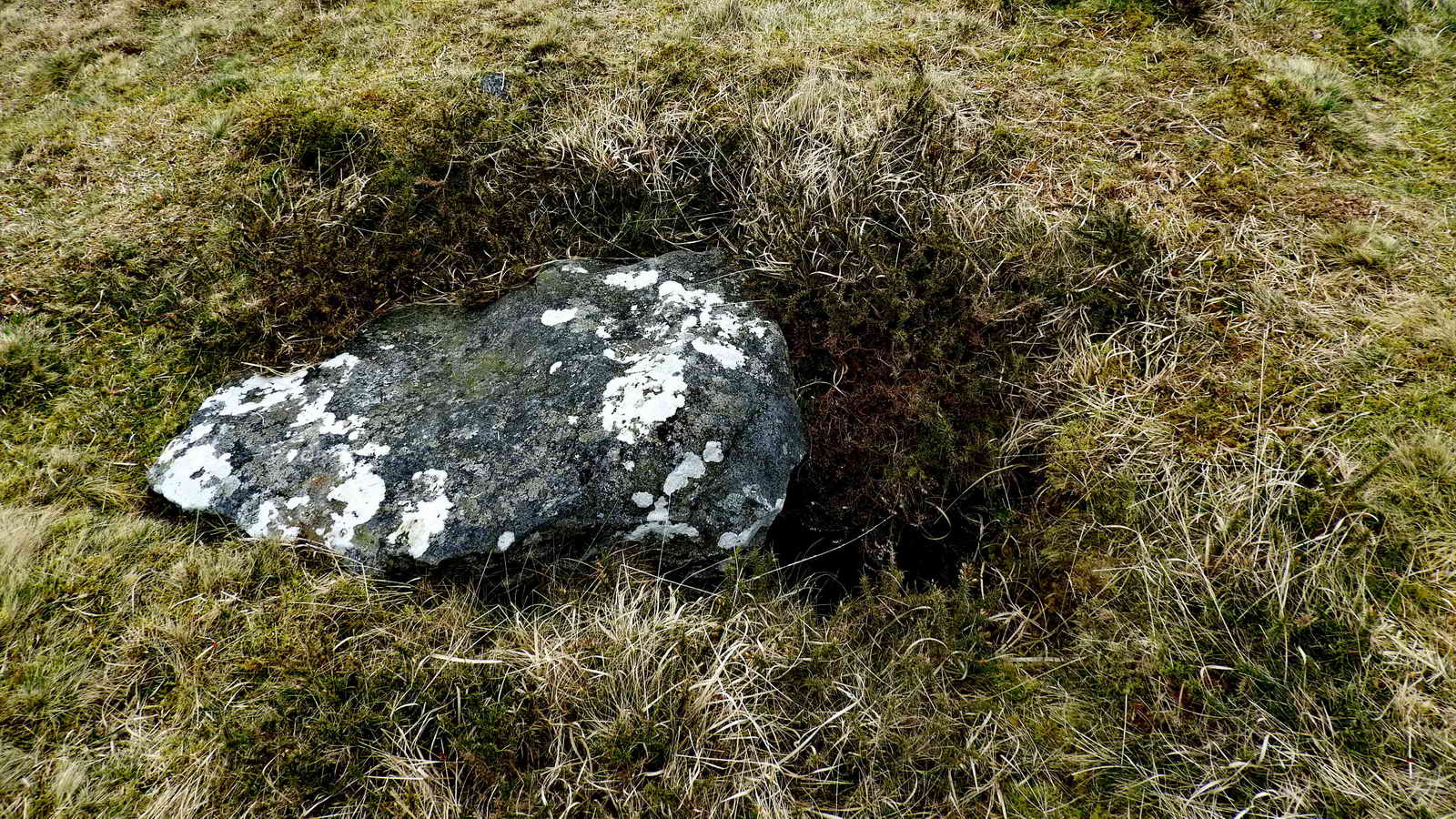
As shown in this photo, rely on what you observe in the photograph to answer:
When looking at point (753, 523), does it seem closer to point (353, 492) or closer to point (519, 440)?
point (519, 440)

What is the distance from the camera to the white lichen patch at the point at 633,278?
4.08m

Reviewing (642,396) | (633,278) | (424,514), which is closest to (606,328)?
(633,278)

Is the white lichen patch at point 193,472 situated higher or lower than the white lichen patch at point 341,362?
lower

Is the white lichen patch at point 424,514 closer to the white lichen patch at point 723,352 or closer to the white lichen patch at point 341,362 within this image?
the white lichen patch at point 341,362

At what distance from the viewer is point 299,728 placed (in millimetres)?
2574

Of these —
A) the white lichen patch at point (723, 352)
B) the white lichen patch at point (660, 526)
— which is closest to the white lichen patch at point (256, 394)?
the white lichen patch at point (660, 526)

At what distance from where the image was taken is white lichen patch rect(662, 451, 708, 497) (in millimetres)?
3299

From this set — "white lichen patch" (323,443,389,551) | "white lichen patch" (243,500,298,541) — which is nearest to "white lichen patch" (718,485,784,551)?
"white lichen patch" (323,443,389,551)

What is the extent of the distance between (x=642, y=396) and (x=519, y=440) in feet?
2.11

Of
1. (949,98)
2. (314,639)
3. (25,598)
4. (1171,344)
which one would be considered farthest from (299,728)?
(949,98)

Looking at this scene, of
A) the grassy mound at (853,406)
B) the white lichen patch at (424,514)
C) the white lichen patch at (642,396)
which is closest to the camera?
the grassy mound at (853,406)

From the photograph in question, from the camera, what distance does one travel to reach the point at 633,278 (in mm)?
4129

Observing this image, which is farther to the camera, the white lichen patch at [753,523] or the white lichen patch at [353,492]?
the white lichen patch at [753,523]

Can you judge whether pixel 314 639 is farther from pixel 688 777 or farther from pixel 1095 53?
pixel 1095 53
